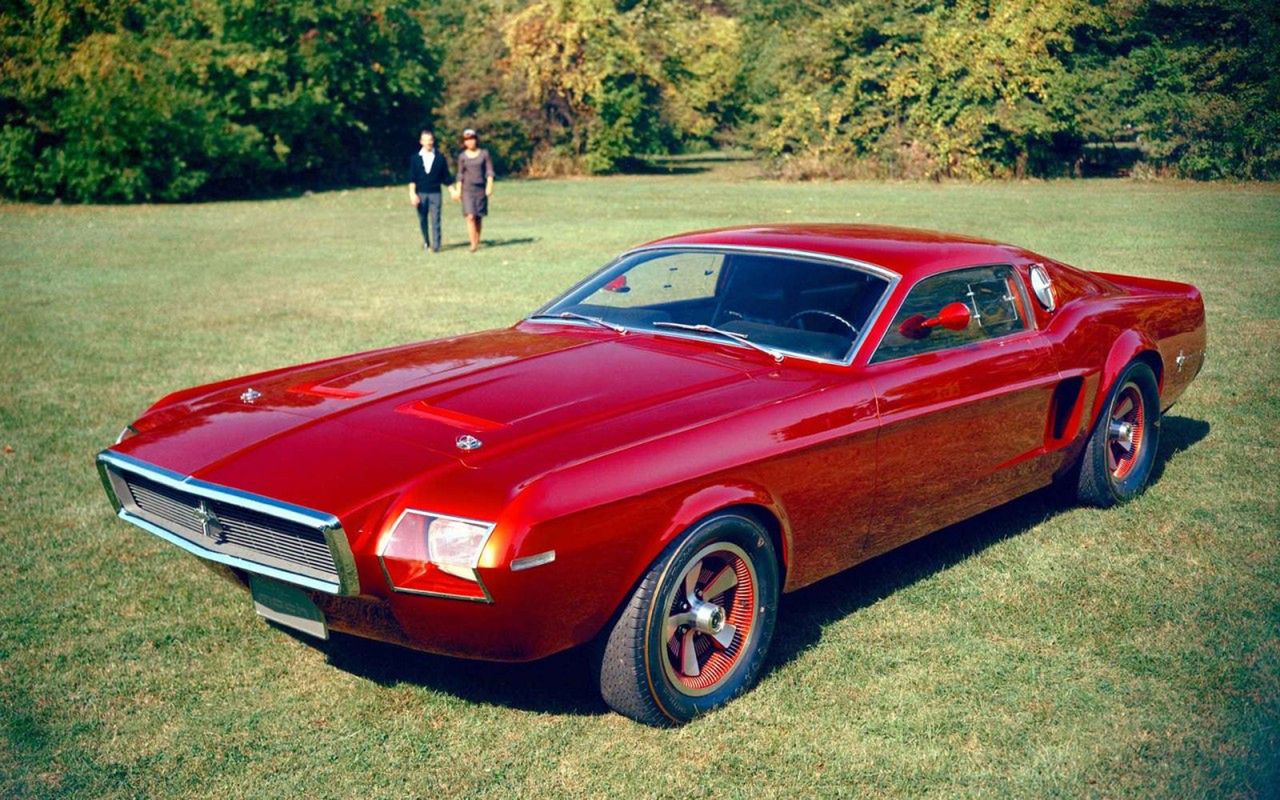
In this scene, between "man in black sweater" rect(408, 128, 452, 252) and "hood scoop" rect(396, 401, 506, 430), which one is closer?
"hood scoop" rect(396, 401, 506, 430)

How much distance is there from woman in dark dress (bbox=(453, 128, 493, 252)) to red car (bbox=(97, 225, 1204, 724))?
44.8 feet

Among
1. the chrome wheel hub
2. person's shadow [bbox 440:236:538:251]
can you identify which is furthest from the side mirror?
person's shadow [bbox 440:236:538:251]

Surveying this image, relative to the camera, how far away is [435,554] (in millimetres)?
3396

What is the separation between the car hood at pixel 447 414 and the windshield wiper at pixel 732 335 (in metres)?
0.06

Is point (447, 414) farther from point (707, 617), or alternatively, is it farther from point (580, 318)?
point (580, 318)

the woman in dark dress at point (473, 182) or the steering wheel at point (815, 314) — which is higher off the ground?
the steering wheel at point (815, 314)

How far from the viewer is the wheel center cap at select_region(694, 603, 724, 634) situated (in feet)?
12.5

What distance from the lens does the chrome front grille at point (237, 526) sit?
3.50m

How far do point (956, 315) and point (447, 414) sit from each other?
83.0 inches

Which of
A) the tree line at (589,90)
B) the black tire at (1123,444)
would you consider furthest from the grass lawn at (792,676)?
the tree line at (589,90)

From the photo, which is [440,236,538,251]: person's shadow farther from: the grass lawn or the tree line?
the tree line

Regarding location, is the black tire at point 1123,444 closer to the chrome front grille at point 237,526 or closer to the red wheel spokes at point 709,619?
the red wheel spokes at point 709,619

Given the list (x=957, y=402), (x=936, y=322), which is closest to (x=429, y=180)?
(x=936, y=322)

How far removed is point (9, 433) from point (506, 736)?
5455 mm
